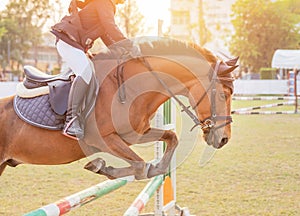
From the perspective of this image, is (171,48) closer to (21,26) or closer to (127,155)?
(127,155)

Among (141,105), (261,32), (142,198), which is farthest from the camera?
(261,32)

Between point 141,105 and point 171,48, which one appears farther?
point 171,48

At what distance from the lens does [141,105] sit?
169 inches

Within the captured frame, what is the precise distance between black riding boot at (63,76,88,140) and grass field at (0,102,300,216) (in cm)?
123

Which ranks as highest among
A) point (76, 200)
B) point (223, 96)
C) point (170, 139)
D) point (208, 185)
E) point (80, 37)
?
point (80, 37)

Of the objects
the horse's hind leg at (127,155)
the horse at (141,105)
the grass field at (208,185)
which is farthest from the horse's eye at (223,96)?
the grass field at (208,185)

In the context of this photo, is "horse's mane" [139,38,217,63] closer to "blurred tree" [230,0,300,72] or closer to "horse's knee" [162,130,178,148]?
"horse's knee" [162,130,178,148]

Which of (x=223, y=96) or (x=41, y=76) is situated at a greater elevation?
(x=41, y=76)

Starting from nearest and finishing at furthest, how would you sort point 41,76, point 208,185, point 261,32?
point 41,76 < point 208,185 < point 261,32

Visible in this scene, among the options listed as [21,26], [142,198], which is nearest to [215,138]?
[142,198]

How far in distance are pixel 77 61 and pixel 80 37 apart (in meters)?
0.22

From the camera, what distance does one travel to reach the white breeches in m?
4.27

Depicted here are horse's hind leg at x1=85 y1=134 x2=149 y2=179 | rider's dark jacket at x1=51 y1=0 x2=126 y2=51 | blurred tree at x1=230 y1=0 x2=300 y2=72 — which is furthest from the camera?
blurred tree at x1=230 y1=0 x2=300 y2=72

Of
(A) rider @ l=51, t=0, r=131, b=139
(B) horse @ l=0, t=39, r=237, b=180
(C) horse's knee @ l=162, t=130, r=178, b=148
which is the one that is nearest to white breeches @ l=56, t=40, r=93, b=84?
(A) rider @ l=51, t=0, r=131, b=139
